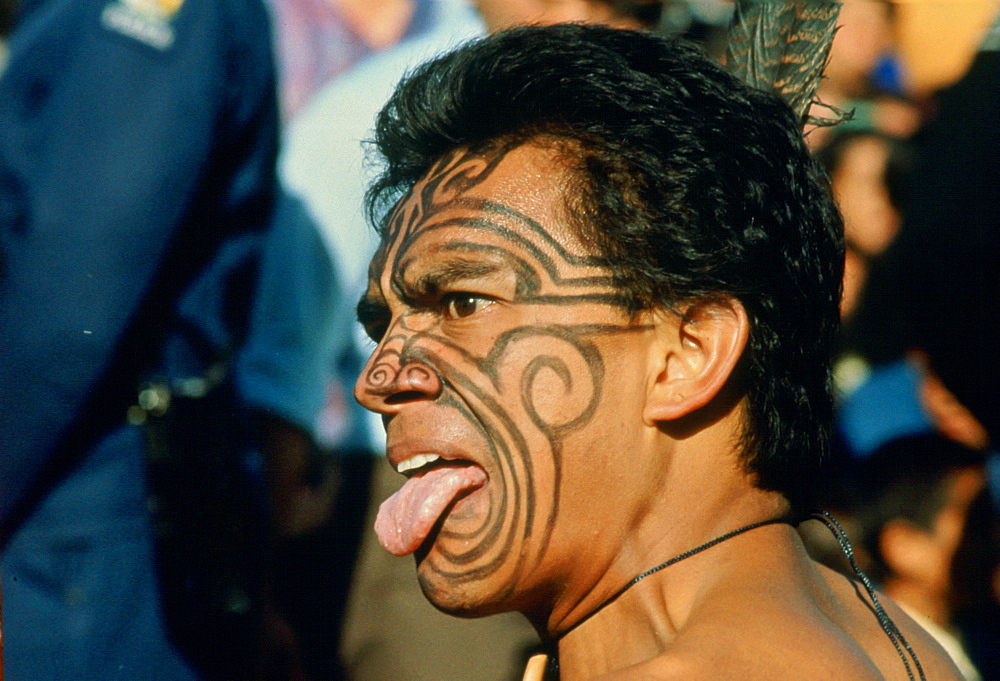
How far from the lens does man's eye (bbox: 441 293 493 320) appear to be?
1.72m

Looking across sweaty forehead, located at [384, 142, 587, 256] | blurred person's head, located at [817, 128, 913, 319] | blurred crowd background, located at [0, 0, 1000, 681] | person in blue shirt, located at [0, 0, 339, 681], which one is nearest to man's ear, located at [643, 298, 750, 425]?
sweaty forehead, located at [384, 142, 587, 256]

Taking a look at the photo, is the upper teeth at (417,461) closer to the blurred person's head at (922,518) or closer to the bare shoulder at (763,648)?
the bare shoulder at (763,648)

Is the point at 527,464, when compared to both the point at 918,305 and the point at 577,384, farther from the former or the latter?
the point at 918,305

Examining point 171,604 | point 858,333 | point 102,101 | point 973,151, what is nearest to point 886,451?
point 858,333

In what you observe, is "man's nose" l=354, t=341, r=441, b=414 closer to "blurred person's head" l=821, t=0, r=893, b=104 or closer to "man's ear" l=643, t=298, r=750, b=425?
"man's ear" l=643, t=298, r=750, b=425

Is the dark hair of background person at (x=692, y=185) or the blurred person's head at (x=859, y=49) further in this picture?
the blurred person's head at (x=859, y=49)

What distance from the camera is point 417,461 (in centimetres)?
171

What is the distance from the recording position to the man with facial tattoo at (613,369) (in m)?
1.64

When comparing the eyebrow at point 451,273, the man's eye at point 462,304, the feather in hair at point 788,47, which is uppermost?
the feather in hair at point 788,47

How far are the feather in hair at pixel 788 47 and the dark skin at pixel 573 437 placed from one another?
685 millimetres

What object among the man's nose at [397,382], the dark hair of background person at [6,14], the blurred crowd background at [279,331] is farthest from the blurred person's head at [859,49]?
the dark hair of background person at [6,14]

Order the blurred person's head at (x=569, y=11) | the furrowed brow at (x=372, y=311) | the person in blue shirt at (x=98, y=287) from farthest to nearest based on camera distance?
the blurred person's head at (x=569, y=11) → the person in blue shirt at (x=98, y=287) → the furrowed brow at (x=372, y=311)

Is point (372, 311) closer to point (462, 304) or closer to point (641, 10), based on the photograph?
point (462, 304)

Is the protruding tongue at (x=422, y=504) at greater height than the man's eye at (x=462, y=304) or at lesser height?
lesser
